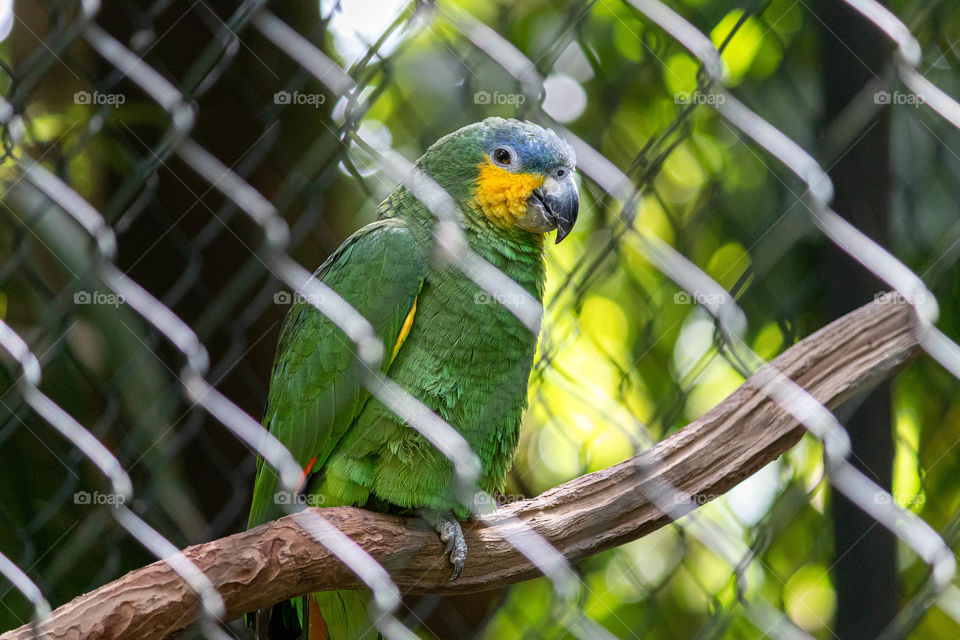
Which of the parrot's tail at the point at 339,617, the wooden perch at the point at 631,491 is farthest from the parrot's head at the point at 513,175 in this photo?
the parrot's tail at the point at 339,617

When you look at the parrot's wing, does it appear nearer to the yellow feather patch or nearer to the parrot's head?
the yellow feather patch

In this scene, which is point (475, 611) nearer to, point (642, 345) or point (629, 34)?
point (642, 345)

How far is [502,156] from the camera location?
1453 mm

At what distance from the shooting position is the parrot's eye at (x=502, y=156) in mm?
1448

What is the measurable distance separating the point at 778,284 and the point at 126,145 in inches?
51.8

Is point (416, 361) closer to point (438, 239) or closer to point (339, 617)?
point (438, 239)

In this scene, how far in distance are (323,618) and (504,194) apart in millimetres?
756

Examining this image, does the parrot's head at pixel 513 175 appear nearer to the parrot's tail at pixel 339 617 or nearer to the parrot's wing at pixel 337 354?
the parrot's wing at pixel 337 354

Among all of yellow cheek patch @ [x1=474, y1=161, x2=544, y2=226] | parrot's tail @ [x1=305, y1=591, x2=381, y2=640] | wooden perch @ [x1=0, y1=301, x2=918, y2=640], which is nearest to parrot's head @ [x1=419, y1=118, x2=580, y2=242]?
yellow cheek patch @ [x1=474, y1=161, x2=544, y2=226]

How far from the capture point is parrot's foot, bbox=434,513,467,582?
1.21 m

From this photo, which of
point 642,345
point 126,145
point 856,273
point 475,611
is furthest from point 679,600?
point 126,145

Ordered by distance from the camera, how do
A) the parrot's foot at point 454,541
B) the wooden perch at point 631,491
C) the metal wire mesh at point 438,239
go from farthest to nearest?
1. the metal wire mesh at point 438,239
2. the parrot's foot at point 454,541
3. the wooden perch at point 631,491

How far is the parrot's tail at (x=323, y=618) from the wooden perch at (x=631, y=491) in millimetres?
198

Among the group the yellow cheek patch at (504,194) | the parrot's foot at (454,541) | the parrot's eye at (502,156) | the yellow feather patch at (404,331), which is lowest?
the parrot's foot at (454,541)
